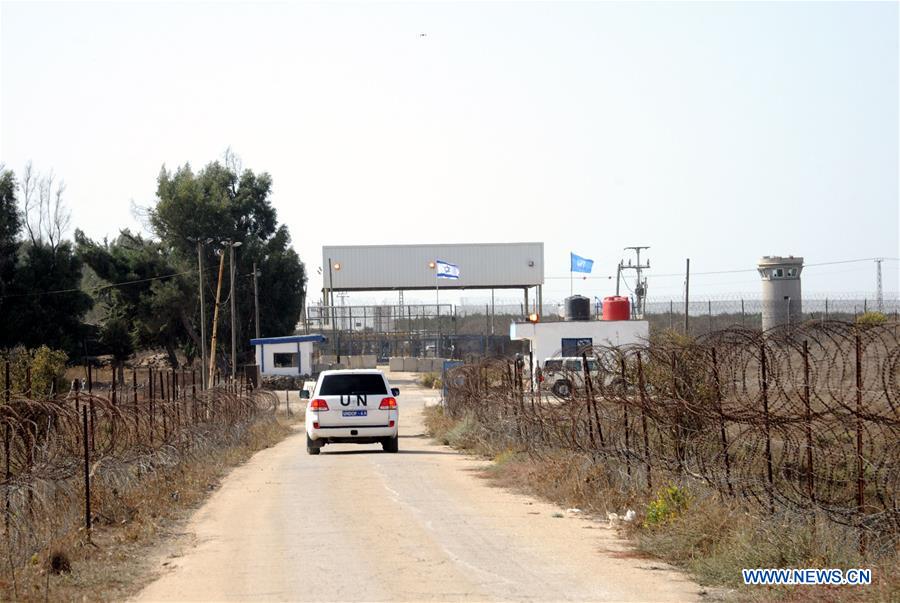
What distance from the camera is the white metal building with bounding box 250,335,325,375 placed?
62438mm

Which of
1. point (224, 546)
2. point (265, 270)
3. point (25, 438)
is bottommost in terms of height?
point (224, 546)

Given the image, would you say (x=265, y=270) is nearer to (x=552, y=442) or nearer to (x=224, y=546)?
(x=552, y=442)

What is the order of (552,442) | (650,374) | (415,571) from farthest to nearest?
(552,442)
(650,374)
(415,571)

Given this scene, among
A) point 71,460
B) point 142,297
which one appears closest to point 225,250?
point 142,297

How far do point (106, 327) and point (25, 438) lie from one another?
57635 mm

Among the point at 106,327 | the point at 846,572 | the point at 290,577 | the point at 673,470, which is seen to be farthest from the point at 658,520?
the point at 106,327

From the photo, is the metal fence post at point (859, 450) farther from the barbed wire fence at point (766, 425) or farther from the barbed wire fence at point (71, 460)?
the barbed wire fence at point (71, 460)

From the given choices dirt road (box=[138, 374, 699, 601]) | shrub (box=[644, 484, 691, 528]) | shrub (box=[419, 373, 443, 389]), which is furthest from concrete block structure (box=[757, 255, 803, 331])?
shrub (box=[644, 484, 691, 528])

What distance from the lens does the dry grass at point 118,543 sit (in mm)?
9367

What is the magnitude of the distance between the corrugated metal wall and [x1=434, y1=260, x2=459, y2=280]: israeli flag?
1471 millimetres

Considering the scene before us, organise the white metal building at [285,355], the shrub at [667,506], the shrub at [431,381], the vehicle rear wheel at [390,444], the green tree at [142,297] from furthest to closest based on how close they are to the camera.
A: 1. the green tree at [142,297]
2. the white metal building at [285,355]
3. the shrub at [431,381]
4. the vehicle rear wheel at [390,444]
5. the shrub at [667,506]

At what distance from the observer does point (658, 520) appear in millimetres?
11539

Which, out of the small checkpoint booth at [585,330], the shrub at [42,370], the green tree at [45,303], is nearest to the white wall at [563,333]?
the small checkpoint booth at [585,330]

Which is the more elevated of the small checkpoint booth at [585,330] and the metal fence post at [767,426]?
the small checkpoint booth at [585,330]
